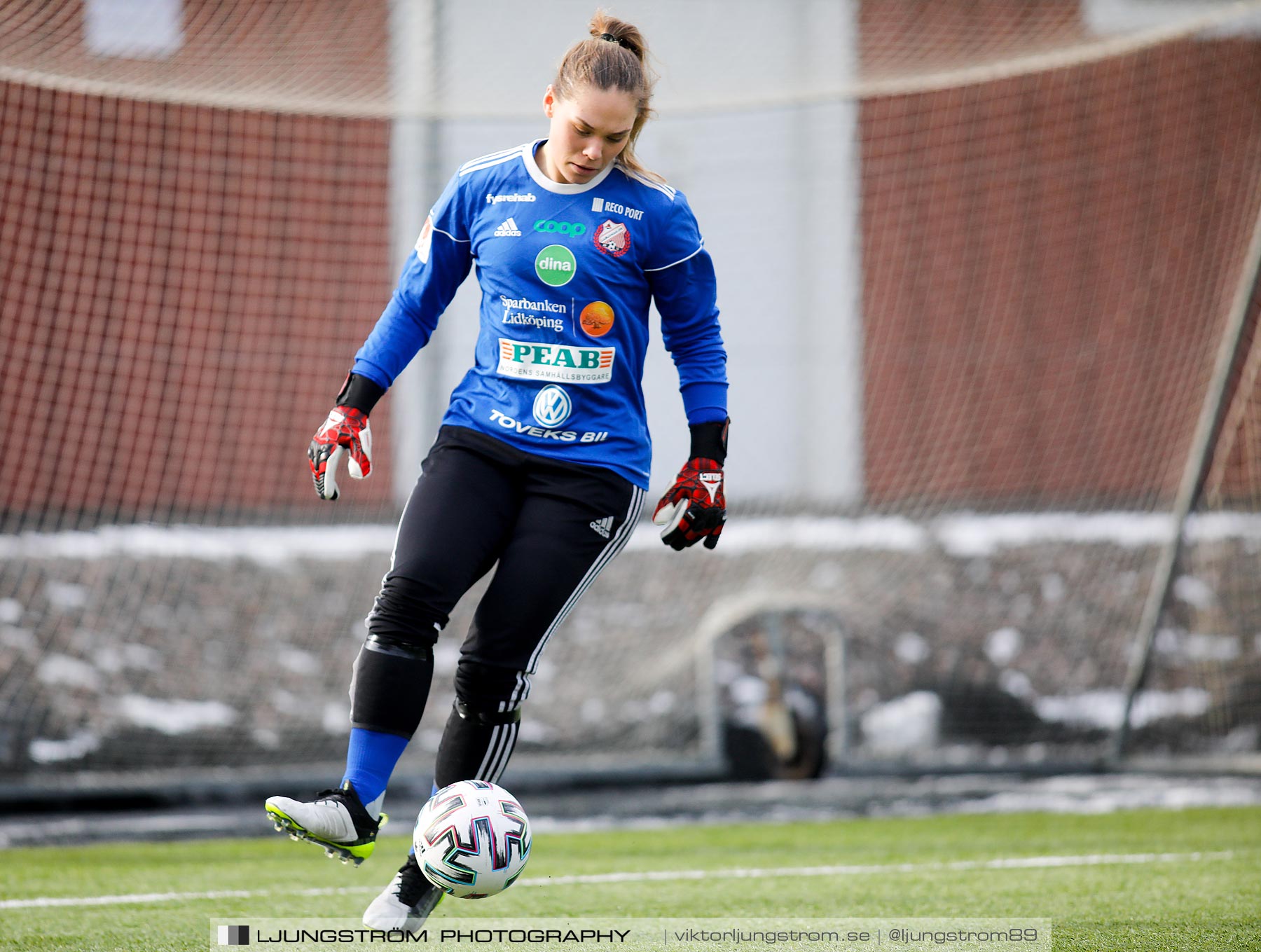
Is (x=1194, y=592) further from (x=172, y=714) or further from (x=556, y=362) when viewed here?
(x=556, y=362)

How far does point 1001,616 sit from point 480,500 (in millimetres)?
5331

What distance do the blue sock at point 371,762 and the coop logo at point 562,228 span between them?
1.00 meters

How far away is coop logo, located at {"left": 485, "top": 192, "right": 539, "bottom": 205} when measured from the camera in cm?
269

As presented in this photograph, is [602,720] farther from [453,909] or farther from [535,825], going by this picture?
[453,909]

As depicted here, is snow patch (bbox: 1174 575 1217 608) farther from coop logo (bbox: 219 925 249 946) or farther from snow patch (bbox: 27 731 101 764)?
coop logo (bbox: 219 925 249 946)

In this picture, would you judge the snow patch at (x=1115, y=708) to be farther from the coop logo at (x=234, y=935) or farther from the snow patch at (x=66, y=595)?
the coop logo at (x=234, y=935)

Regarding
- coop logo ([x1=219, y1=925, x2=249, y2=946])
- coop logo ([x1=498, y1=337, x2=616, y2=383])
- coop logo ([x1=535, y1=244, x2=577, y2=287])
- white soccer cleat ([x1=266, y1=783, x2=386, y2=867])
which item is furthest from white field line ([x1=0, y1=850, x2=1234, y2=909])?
coop logo ([x1=535, y1=244, x2=577, y2=287])

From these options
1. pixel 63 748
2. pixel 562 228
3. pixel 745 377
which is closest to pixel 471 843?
pixel 562 228

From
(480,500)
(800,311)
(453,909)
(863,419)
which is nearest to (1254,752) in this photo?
(863,419)

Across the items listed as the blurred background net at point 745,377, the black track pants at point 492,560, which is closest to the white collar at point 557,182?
the black track pants at point 492,560

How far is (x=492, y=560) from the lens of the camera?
107 inches

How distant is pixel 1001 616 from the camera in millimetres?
7395

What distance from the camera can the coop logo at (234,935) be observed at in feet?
8.74

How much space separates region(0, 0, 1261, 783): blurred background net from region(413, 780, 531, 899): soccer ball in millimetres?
3530
